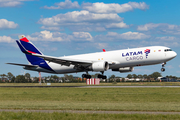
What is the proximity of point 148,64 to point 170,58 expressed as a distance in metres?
4.24

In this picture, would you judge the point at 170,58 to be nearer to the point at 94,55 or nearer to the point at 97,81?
the point at 94,55

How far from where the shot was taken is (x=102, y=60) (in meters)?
53.4

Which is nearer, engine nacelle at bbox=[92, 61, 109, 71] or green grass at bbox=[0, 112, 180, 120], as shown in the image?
green grass at bbox=[0, 112, 180, 120]

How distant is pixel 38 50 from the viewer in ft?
205

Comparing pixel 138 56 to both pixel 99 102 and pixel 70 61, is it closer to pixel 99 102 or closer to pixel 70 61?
pixel 70 61

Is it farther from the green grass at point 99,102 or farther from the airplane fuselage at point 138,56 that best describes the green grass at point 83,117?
the airplane fuselage at point 138,56

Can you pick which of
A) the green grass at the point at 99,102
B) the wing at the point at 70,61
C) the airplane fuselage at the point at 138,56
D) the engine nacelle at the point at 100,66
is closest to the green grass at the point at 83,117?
the green grass at the point at 99,102

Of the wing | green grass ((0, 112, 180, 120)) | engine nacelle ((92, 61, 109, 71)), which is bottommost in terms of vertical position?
green grass ((0, 112, 180, 120))

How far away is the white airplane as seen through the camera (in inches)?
1939

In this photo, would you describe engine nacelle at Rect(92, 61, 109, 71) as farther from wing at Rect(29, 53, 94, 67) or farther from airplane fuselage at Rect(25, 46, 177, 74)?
wing at Rect(29, 53, 94, 67)

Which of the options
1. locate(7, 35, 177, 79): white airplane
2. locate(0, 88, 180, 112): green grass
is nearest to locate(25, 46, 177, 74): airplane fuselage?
locate(7, 35, 177, 79): white airplane

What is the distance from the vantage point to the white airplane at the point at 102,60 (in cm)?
4925

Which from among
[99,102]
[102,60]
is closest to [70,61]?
[102,60]

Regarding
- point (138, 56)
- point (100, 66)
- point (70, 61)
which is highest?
point (138, 56)
